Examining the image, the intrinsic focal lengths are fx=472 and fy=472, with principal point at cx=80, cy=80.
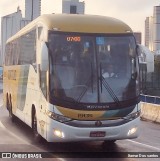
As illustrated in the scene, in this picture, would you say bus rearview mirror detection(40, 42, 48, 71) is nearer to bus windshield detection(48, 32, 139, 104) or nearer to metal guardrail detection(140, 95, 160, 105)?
bus windshield detection(48, 32, 139, 104)

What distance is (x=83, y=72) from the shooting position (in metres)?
11.5

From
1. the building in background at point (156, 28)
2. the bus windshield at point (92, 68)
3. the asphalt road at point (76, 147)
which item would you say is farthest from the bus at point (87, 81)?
the building in background at point (156, 28)

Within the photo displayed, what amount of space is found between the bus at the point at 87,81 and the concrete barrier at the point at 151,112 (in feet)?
35.9

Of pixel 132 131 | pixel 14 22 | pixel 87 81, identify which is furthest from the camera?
pixel 14 22

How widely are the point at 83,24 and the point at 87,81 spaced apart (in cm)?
159

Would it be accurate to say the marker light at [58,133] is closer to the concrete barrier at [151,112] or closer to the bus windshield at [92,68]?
the bus windshield at [92,68]

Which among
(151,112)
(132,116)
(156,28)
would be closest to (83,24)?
(132,116)

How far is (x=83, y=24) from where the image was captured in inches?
475

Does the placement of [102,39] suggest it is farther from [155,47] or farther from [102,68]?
[155,47]

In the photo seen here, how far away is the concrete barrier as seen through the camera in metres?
22.7

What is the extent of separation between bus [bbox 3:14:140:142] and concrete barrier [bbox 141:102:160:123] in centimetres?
1094

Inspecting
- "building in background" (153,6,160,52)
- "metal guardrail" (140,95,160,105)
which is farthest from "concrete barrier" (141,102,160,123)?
"building in background" (153,6,160,52)

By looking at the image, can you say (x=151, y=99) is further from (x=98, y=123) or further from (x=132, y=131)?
(x=98, y=123)

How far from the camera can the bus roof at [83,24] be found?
11914 mm
